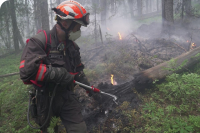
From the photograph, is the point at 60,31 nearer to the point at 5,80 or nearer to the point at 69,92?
the point at 69,92

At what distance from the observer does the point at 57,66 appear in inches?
101

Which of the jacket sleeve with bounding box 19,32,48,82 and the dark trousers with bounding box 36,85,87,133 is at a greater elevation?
the jacket sleeve with bounding box 19,32,48,82

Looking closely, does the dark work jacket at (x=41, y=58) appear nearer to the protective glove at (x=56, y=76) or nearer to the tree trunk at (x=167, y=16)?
the protective glove at (x=56, y=76)

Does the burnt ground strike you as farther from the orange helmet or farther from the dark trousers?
the orange helmet

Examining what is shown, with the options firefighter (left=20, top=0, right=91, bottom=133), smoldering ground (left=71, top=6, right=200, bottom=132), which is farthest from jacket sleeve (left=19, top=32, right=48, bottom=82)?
smoldering ground (left=71, top=6, right=200, bottom=132)

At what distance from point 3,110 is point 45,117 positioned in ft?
9.88

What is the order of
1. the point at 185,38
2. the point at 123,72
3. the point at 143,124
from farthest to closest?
1. the point at 185,38
2. the point at 123,72
3. the point at 143,124

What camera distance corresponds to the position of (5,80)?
747 centimetres

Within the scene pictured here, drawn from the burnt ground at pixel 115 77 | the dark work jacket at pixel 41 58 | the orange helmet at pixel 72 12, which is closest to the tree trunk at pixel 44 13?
the burnt ground at pixel 115 77

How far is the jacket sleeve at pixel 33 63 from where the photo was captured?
83.7 inches

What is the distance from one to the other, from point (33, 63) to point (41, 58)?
17 cm

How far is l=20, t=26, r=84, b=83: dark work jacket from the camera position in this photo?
2.15 metres

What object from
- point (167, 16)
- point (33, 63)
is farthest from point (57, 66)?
point (167, 16)

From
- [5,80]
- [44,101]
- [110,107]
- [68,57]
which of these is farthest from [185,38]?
[5,80]
